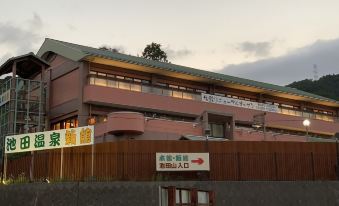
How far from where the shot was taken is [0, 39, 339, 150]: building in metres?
41.4

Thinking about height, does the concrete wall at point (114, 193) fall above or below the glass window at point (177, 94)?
below

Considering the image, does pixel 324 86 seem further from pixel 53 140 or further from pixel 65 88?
pixel 53 140

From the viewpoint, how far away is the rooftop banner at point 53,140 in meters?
26.8

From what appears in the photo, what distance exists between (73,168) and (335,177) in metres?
16.4

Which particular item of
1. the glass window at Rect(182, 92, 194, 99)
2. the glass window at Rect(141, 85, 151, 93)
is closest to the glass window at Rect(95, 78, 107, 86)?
the glass window at Rect(141, 85, 151, 93)

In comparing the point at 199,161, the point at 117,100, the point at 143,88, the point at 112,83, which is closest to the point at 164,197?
the point at 199,161

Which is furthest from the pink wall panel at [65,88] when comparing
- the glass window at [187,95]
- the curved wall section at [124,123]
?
the glass window at [187,95]

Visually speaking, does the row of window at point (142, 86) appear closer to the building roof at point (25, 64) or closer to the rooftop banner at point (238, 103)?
the rooftop banner at point (238, 103)

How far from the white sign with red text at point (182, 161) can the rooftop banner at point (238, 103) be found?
1933cm

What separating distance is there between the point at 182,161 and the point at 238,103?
23.5m

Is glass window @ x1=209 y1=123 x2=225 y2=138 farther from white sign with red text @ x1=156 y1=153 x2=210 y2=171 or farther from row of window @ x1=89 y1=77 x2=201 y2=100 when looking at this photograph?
white sign with red text @ x1=156 y1=153 x2=210 y2=171

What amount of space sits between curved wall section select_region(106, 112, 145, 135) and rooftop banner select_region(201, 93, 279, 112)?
471 inches

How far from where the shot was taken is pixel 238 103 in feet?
170

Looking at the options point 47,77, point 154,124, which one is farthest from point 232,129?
point 47,77
